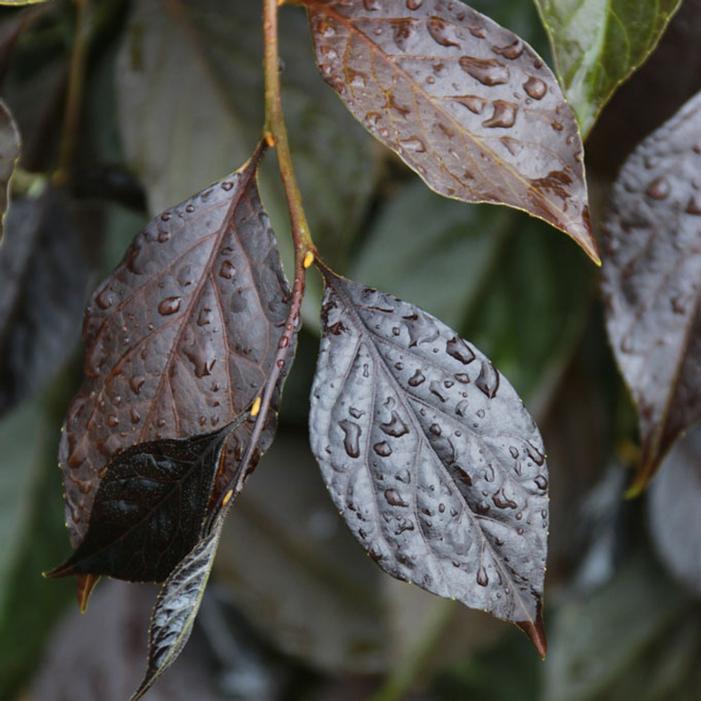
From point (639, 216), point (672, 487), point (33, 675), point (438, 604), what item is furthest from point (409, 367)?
point (33, 675)

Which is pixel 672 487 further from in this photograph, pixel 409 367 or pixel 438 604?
pixel 409 367

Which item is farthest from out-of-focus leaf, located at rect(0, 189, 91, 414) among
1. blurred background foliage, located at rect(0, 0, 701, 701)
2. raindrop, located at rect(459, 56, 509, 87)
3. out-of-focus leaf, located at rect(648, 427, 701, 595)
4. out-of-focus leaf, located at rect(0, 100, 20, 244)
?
out-of-focus leaf, located at rect(648, 427, 701, 595)

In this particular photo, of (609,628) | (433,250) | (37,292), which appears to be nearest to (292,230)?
(37,292)

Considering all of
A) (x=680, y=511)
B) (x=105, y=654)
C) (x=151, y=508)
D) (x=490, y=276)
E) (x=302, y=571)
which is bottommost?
(x=105, y=654)

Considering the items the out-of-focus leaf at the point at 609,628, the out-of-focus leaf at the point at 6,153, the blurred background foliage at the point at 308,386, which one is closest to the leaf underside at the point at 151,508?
the out-of-focus leaf at the point at 6,153

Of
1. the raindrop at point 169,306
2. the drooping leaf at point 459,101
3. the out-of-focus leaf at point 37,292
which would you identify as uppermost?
the drooping leaf at point 459,101

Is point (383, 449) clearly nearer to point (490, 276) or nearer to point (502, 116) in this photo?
point (502, 116)

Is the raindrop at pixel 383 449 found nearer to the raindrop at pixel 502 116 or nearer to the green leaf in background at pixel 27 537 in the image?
the raindrop at pixel 502 116
